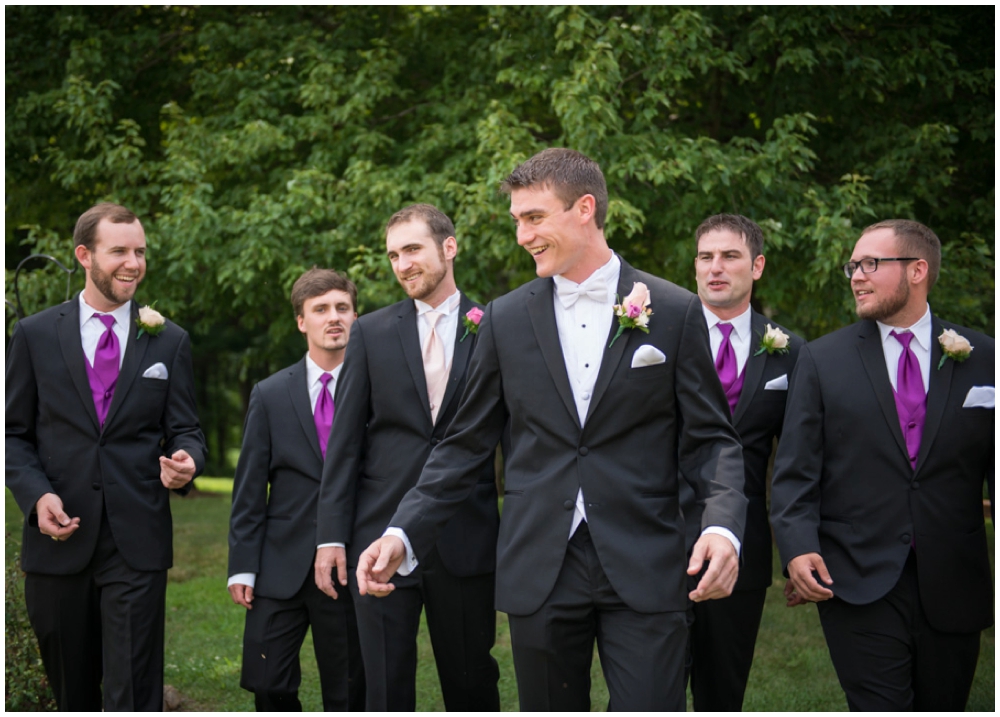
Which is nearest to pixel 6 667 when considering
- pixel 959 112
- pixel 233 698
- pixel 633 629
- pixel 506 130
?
pixel 233 698

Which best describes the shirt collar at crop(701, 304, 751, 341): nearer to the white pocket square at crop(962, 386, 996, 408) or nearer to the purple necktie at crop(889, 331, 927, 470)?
the purple necktie at crop(889, 331, 927, 470)

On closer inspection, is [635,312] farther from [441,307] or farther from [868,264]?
[441,307]

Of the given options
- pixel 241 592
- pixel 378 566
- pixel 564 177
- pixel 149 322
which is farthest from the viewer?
pixel 241 592

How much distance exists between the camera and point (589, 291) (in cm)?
399

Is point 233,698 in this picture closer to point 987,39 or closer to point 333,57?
point 333,57

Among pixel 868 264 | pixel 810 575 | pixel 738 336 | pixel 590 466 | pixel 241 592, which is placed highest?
pixel 868 264

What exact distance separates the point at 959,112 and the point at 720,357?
6776 millimetres

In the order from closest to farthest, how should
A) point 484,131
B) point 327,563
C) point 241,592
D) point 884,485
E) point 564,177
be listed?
point 564,177, point 884,485, point 327,563, point 241,592, point 484,131

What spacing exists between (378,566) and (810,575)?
6.18 ft

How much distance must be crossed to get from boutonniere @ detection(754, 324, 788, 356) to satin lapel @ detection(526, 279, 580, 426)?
5.76ft

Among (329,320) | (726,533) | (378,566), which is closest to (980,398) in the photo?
(726,533)

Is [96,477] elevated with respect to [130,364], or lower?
lower

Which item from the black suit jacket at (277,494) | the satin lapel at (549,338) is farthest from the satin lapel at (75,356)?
the satin lapel at (549,338)

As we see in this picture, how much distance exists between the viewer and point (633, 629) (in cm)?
371
